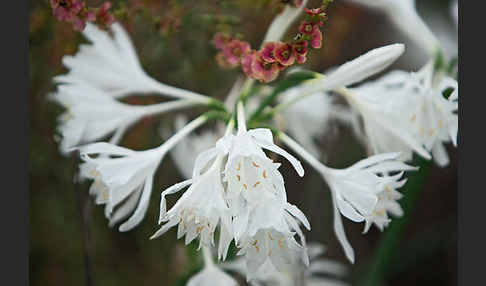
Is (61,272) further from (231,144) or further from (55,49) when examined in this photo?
(231,144)

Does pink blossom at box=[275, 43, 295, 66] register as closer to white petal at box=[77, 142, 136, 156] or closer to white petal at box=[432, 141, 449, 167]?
white petal at box=[77, 142, 136, 156]

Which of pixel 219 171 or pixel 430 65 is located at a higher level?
pixel 430 65

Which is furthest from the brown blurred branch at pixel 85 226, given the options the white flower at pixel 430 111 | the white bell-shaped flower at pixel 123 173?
the white flower at pixel 430 111

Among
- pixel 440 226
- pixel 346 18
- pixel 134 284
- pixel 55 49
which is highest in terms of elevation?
pixel 346 18

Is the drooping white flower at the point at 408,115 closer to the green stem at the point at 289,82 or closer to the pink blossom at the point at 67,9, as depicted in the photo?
the green stem at the point at 289,82

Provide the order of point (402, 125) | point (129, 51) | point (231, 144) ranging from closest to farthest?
point (231, 144)
point (402, 125)
point (129, 51)

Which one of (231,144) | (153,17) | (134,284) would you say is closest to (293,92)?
(153,17)

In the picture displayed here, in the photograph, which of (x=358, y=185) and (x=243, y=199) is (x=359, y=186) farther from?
(x=243, y=199)
